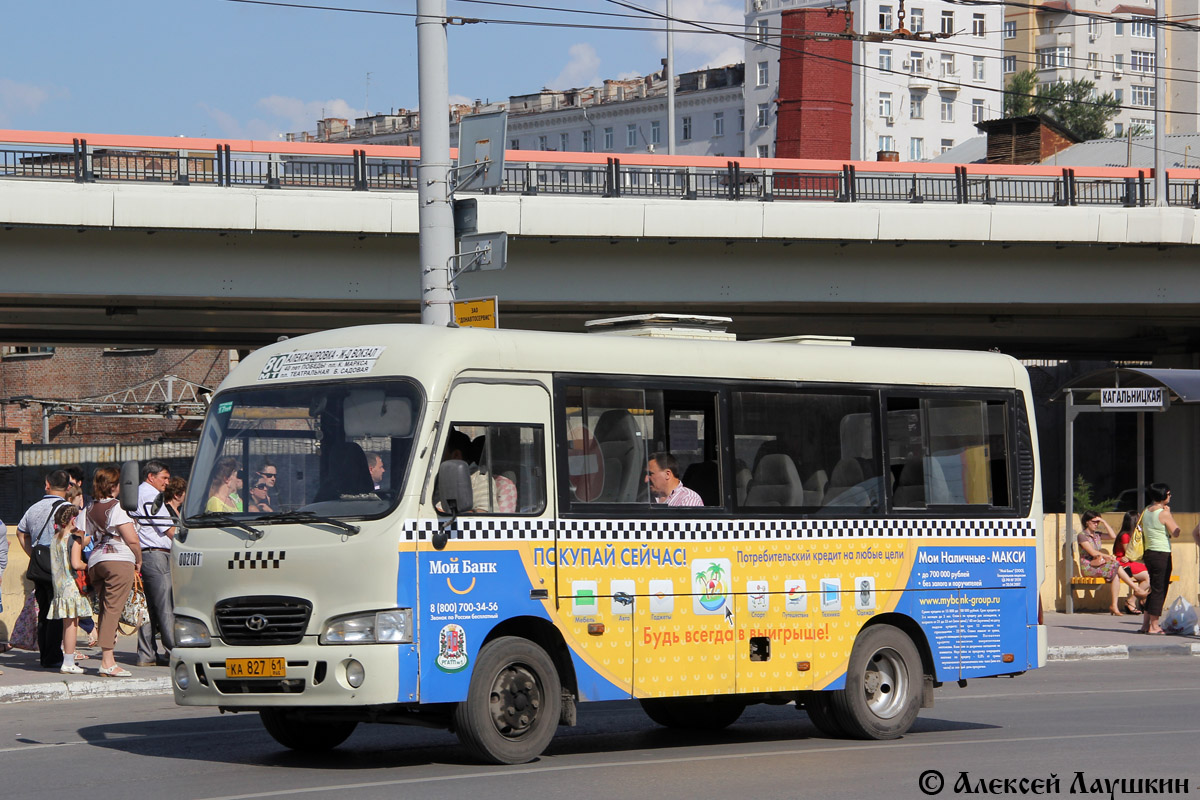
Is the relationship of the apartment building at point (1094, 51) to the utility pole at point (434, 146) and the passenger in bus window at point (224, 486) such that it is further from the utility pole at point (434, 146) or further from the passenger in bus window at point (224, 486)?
the passenger in bus window at point (224, 486)

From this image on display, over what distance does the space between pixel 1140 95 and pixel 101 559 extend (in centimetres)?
12935

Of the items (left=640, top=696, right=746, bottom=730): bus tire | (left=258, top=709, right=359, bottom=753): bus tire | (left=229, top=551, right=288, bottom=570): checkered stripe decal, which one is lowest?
(left=640, top=696, right=746, bottom=730): bus tire

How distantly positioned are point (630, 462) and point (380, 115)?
132453mm

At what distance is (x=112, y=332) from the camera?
4075cm

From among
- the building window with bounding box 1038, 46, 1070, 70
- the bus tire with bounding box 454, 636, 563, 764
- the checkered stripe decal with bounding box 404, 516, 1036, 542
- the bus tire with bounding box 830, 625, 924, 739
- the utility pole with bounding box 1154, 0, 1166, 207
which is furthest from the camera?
the building window with bounding box 1038, 46, 1070, 70

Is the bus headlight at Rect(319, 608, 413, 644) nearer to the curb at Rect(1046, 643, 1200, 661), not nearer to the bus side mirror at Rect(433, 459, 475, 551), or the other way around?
the bus side mirror at Rect(433, 459, 475, 551)

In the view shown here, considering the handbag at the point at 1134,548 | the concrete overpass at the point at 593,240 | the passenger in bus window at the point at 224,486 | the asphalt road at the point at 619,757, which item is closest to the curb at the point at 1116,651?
the handbag at the point at 1134,548

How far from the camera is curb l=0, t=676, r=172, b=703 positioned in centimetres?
1398

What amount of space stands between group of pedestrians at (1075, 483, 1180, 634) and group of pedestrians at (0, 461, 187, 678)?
12276mm

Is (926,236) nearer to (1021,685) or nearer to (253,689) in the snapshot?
(1021,685)

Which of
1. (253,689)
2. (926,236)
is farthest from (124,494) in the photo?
(926,236)

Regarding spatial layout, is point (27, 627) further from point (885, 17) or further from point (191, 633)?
point (885, 17)

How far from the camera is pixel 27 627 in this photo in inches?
673

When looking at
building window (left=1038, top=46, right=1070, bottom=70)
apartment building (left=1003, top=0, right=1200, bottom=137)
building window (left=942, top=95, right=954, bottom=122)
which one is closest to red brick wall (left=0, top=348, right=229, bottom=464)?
building window (left=942, top=95, right=954, bottom=122)
